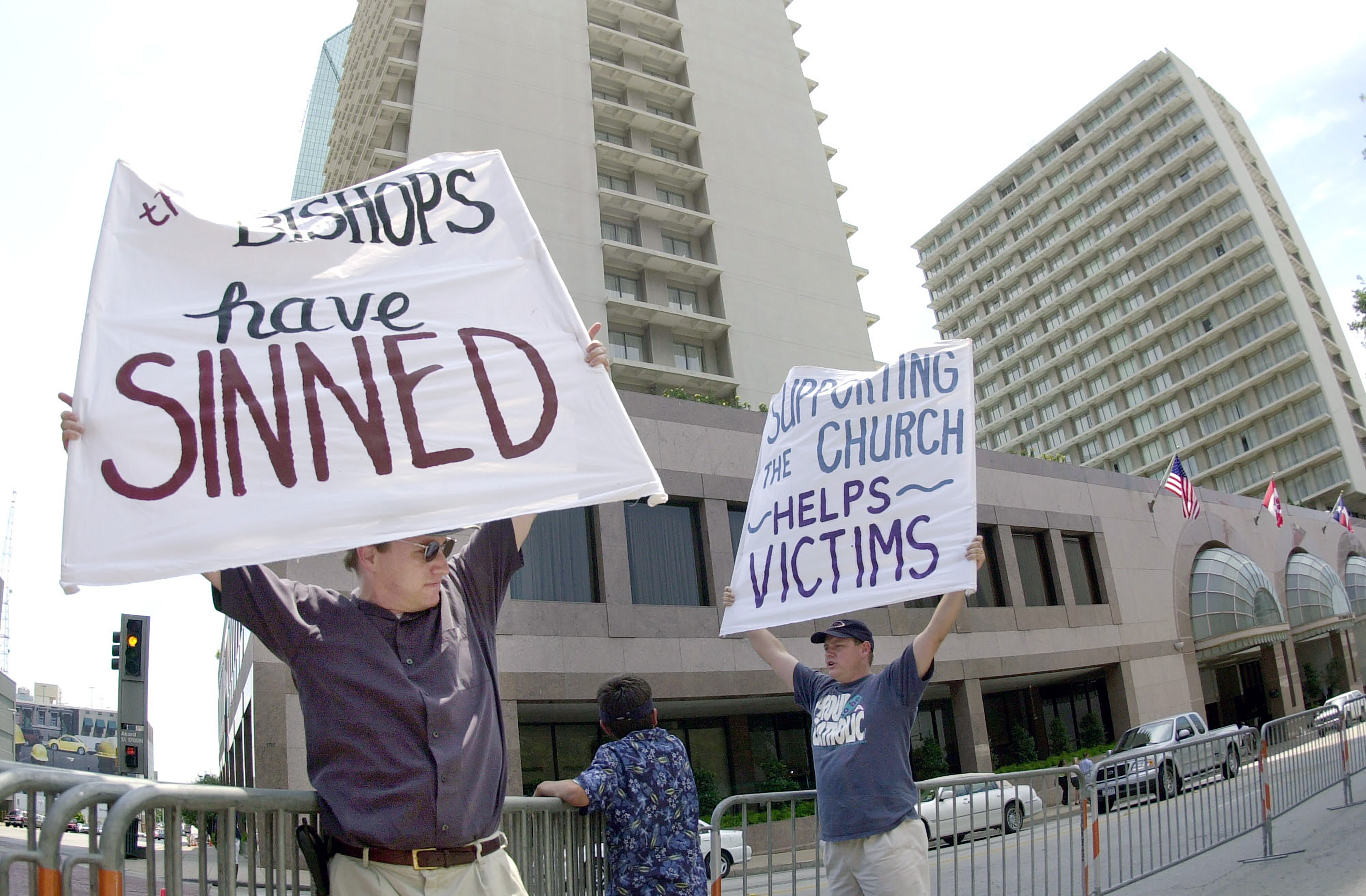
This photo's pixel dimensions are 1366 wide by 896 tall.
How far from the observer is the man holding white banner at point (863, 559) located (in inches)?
187

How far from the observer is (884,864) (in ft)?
15.0

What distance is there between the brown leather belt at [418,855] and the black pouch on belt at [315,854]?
4 cm

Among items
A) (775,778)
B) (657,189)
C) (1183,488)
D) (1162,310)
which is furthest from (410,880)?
(1162,310)

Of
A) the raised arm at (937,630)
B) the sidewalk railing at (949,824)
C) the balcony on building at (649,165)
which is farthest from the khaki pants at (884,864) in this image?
the balcony on building at (649,165)

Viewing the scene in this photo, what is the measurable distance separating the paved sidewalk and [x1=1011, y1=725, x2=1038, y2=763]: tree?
17764 millimetres

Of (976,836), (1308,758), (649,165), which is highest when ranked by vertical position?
(649,165)

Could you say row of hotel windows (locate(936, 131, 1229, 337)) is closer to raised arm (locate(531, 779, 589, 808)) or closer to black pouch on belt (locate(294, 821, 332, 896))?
raised arm (locate(531, 779, 589, 808))

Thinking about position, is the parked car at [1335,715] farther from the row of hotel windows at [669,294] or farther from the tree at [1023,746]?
the row of hotel windows at [669,294]

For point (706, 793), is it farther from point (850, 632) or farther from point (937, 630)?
point (937, 630)

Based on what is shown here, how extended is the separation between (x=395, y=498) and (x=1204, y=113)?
297ft

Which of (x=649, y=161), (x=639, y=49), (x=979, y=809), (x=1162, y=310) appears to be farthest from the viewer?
(x=1162, y=310)

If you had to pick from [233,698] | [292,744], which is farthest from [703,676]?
[233,698]

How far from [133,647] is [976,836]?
12.6 m

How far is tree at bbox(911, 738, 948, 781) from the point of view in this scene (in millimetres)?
24422
